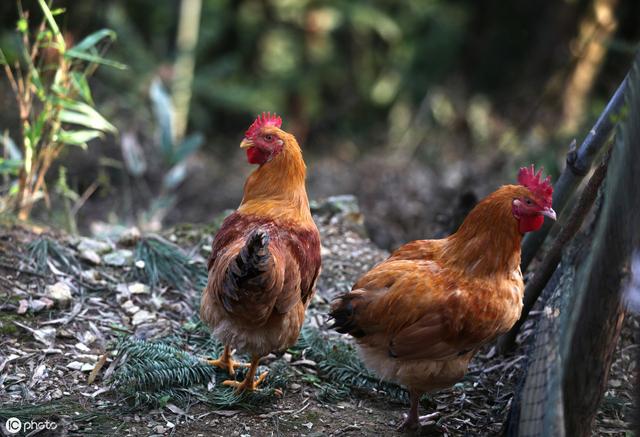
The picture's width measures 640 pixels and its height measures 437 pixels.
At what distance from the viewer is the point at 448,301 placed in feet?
10.9

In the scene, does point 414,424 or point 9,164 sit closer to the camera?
point 414,424

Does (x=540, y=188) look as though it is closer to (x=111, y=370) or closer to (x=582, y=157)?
(x=582, y=157)

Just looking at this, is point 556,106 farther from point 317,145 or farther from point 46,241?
point 46,241

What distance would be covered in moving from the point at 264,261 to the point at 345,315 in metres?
0.61

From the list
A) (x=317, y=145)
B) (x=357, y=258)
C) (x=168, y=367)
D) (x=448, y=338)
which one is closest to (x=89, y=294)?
(x=168, y=367)

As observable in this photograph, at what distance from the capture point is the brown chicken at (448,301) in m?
3.29

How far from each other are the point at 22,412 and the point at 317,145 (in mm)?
7431

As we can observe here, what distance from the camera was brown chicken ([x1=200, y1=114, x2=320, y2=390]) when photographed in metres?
3.10

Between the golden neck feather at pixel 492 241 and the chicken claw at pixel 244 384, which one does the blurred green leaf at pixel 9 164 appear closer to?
the chicken claw at pixel 244 384

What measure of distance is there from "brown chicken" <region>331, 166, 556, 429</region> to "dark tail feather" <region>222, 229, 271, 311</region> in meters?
0.55

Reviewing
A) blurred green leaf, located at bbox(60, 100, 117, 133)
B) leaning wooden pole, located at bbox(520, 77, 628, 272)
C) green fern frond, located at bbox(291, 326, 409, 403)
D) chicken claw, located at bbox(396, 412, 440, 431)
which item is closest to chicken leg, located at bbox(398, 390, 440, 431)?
chicken claw, located at bbox(396, 412, 440, 431)

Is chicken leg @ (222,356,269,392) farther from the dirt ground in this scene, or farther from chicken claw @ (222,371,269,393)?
the dirt ground

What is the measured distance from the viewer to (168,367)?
3461 mm

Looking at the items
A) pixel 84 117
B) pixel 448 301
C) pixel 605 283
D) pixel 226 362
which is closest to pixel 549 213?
pixel 448 301
